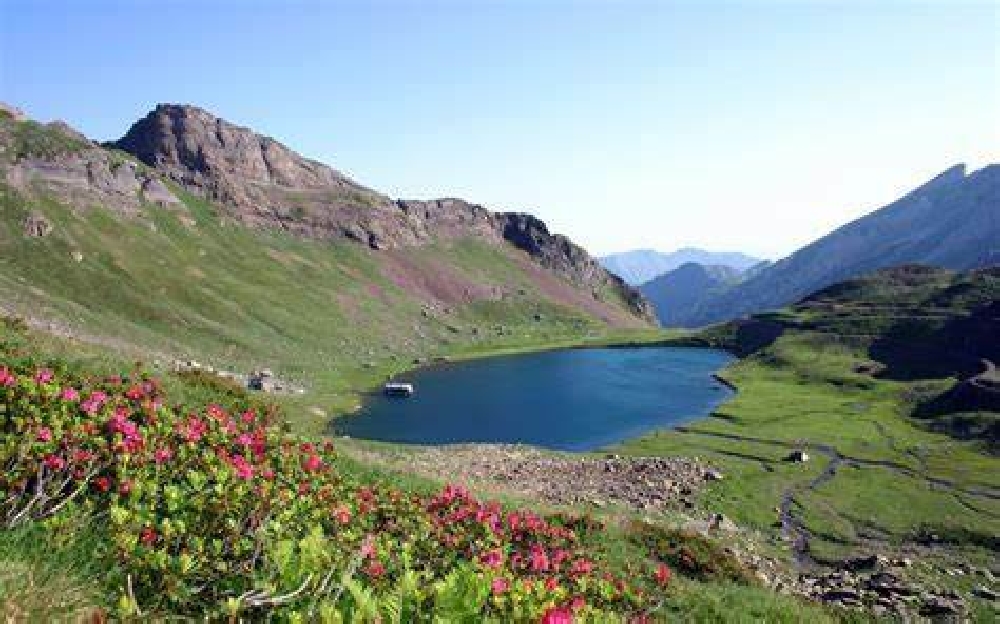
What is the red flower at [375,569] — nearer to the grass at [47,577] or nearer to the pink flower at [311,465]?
the grass at [47,577]

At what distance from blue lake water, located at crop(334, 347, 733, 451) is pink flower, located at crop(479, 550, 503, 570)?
8455 cm

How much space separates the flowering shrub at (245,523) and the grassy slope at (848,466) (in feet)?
160

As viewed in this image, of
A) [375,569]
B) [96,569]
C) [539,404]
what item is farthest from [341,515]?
[539,404]

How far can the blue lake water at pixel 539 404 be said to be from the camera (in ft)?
347

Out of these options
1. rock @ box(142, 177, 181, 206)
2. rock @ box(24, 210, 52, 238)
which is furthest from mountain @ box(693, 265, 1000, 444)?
rock @ box(142, 177, 181, 206)

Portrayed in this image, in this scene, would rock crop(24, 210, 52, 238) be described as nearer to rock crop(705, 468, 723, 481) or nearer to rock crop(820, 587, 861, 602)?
rock crop(705, 468, 723, 481)

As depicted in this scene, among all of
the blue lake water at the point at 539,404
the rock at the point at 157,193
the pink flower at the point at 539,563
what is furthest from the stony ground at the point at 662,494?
the rock at the point at 157,193

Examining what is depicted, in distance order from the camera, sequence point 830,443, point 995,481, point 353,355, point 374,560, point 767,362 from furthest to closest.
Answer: point 767,362 → point 353,355 → point 830,443 → point 995,481 → point 374,560

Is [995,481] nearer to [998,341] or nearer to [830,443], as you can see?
[830,443]

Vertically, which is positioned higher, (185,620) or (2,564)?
(2,564)

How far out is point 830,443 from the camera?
98.6m

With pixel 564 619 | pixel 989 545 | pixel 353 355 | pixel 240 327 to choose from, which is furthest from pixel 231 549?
pixel 353 355

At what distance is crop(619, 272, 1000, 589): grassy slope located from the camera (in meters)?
63.6

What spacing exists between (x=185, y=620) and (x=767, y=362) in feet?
→ 602
